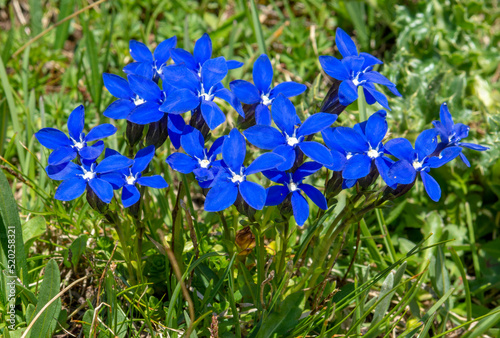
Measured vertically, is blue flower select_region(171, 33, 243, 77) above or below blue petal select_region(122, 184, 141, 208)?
above

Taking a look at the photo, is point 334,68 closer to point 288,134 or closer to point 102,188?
point 288,134

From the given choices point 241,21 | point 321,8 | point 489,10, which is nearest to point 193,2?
point 241,21

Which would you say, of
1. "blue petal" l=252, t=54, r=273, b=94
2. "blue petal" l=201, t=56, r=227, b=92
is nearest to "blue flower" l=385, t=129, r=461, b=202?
"blue petal" l=252, t=54, r=273, b=94

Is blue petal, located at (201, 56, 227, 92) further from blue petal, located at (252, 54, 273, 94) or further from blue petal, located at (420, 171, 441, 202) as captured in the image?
blue petal, located at (420, 171, 441, 202)

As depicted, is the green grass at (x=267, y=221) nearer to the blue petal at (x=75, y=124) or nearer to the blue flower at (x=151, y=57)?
the blue petal at (x=75, y=124)

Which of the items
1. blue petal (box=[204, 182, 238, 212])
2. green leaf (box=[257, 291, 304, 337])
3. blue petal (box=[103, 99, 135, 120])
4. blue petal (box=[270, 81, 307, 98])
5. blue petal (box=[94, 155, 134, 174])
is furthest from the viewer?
green leaf (box=[257, 291, 304, 337])

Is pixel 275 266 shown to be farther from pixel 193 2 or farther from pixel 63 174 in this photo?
pixel 193 2
